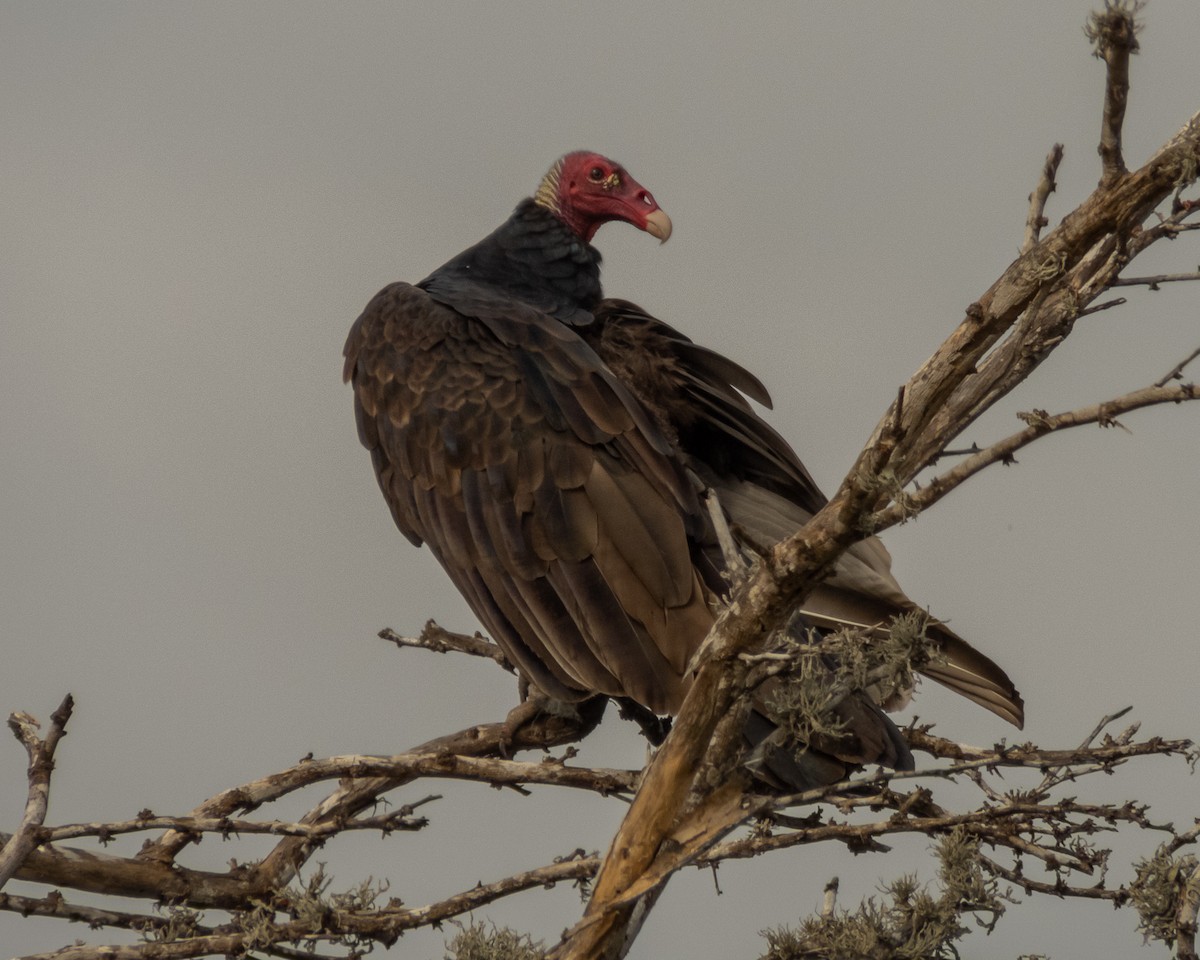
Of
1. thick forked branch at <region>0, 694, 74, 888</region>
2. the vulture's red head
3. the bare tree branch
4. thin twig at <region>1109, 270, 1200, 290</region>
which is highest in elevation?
the vulture's red head

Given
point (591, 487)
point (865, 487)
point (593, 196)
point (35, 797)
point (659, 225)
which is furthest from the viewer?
point (593, 196)

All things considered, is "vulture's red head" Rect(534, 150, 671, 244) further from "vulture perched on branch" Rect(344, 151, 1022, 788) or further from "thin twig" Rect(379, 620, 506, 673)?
"thin twig" Rect(379, 620, 506, 673)

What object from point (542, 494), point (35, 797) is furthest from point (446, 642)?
point (35, 797)

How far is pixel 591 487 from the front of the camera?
3885 mm

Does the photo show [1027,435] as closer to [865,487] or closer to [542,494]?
[865,487]

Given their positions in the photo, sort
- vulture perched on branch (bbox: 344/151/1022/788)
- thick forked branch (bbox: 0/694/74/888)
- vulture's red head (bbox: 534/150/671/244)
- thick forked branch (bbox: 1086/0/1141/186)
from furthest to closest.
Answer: vulture's red head (bbox: 534/150/671/244)
vulture perched on branch (bbox: 344/151/1022/788)
thick forked branch (bbox: 0/694/74/888)
thick forked branch (bbox: 1086/0/1141/186)

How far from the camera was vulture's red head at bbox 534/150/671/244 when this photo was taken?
17.4ft

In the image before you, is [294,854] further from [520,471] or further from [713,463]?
[713,463]

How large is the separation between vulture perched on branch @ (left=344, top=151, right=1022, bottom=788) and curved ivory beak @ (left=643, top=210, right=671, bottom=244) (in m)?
0.48

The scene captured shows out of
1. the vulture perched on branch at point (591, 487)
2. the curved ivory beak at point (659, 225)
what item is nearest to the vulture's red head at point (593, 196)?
the curved ivory beak at point (659, 225)

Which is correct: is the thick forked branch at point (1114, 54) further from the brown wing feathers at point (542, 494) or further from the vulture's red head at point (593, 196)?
the vulture's red head at point (593, 196)

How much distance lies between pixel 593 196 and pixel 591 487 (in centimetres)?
182

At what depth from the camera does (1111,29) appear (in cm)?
233

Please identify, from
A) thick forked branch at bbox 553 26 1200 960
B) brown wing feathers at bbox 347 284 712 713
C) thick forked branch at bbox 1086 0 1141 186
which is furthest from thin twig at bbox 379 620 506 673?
thick forked branch at bbox 1086 0 1141 186
